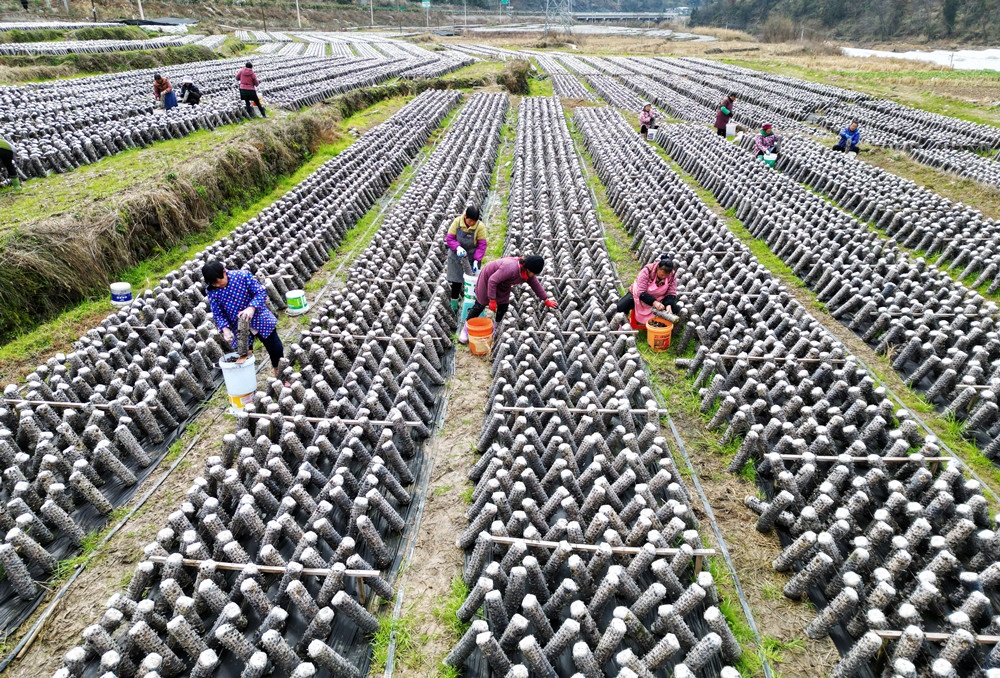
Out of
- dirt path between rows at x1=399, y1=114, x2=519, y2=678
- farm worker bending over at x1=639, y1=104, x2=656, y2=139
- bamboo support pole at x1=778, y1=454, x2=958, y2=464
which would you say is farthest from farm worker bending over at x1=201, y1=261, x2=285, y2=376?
farm worker bending over at x1=639, y1=104, x2=656, y2=139

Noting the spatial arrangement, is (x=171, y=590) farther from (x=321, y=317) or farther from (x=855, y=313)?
(x=855, y=313)

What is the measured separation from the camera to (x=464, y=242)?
367 inches

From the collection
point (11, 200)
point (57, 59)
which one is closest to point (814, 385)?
point (11, 200)

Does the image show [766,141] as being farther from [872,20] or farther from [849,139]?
[872,20]

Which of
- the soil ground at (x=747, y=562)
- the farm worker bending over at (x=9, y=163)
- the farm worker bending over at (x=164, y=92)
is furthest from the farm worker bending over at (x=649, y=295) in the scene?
the farm worker bending over at (x=164, y=92)

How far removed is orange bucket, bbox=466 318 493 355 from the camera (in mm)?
8773

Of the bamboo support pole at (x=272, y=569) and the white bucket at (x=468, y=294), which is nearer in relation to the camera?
the bamboo support pole at (x=272, y=569)

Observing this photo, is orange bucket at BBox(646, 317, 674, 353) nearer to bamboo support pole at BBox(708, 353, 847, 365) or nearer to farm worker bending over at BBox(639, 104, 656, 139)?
bamboo support pole at BBox(708, 353, 847, 365)

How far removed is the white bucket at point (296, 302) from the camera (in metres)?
10.1

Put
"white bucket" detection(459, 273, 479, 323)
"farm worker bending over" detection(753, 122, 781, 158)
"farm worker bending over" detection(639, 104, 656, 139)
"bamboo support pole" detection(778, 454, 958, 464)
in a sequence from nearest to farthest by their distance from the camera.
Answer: "bamboo support pole" detection(778, 454, 958, 464)
"white bucket" detection(459, 273, 479, 323)
"farm worker bending over" detection(753, 122, 781, 158)
"farm worker bending over" detection(639, 104, 656, 139)

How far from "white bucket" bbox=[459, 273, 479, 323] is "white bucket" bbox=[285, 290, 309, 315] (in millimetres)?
3072

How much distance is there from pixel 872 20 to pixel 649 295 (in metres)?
93.8

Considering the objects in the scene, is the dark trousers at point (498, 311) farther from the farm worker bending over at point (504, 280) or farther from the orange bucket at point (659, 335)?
the orange bucket at point (659, 335)

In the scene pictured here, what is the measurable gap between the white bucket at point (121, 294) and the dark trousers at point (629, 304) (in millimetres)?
8720
